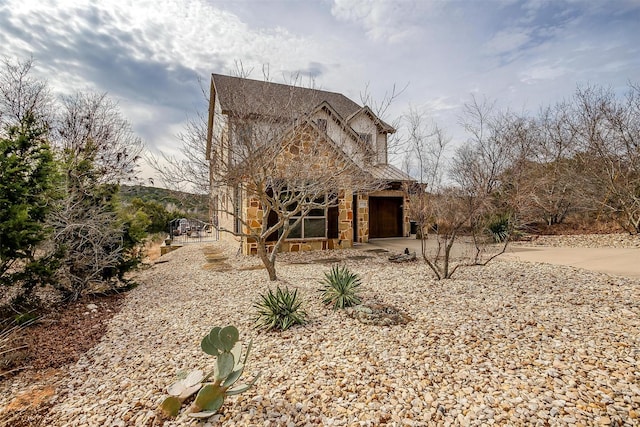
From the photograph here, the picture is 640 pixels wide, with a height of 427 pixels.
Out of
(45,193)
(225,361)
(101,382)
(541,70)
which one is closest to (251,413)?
(225,361)

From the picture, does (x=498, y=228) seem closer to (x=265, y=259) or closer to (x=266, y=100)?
(x=265, y=259)

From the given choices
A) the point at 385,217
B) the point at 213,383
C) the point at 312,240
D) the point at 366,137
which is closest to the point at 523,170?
the point at 366,137

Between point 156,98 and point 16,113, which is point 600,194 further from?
point 16,113

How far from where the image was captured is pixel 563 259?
8.52 meters

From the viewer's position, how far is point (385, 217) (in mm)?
15219

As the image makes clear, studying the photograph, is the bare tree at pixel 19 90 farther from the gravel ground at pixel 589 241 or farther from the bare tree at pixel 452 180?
the gravel ground at pixel 589 241

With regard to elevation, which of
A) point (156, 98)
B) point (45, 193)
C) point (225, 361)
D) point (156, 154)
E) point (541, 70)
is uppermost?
point (541, 70)

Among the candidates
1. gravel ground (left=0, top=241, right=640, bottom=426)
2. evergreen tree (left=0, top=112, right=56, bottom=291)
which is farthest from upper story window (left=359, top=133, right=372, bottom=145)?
evergreen tree (left=0, top=112, right=56, bottom=291)

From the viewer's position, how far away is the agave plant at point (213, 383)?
99.4 inches

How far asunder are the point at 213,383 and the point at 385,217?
1334cm

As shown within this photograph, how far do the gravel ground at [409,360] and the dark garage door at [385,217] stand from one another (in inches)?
349

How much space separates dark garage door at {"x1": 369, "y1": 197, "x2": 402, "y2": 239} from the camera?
49.0 feet

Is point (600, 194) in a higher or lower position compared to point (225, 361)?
A: higher

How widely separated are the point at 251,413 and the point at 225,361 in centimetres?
49
